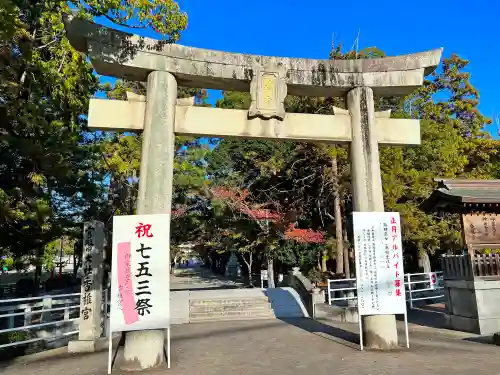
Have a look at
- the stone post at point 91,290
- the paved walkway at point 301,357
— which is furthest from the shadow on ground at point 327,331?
the stone post at point 91,290

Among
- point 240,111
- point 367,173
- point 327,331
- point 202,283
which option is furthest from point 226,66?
point 202,283

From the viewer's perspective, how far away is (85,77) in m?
13.3

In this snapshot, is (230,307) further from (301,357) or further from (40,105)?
(40,105)

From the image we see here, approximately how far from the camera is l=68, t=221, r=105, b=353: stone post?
828cm

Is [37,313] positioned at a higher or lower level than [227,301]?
higher

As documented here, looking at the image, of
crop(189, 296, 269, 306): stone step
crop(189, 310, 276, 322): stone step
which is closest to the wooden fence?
crop(189, 310, 276, 322): stone step

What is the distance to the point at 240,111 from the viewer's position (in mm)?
7805

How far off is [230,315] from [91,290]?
599cm

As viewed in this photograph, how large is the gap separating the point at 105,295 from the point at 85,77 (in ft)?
26.2

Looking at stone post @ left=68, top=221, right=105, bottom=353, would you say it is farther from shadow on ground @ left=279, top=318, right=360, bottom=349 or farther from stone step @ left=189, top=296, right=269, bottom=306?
stone step @ left=189, top=296, right=269, bottom=306

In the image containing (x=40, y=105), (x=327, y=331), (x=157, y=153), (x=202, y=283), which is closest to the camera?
(x=157, y=153)

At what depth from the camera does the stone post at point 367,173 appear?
7.40m

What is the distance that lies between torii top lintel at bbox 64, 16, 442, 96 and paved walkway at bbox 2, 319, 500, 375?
5.50 m

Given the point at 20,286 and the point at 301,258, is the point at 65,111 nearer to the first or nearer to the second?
the point at 20,286
